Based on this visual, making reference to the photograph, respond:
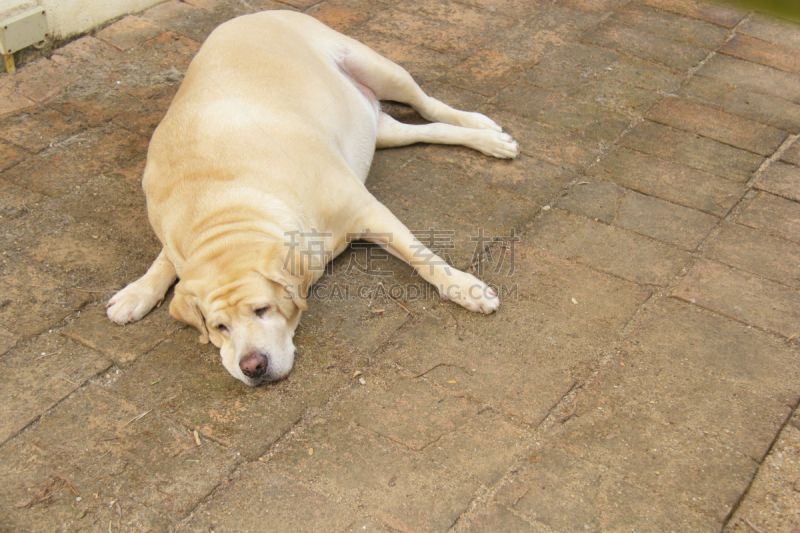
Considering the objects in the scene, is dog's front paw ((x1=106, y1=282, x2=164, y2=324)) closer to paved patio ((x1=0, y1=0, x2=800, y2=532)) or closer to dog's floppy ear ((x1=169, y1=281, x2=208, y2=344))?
paved patio ((x1=0, y1=0, x2=800, y2=532))

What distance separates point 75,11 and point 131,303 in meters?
3.03

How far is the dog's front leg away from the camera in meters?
3.00

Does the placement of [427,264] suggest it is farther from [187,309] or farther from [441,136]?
[441,136]

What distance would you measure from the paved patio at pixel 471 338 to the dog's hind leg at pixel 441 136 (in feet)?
0.25

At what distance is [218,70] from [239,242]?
44.0 inches

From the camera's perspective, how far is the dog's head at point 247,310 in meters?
2.58

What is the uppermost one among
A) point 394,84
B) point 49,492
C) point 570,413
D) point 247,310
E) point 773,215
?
point 394,84

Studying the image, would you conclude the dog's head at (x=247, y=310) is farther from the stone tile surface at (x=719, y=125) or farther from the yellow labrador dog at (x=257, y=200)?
the stone tile surface at (x=719, y=125)

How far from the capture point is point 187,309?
8.95 feet

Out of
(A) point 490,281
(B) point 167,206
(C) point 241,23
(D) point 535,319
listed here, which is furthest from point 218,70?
(D) point 535,319

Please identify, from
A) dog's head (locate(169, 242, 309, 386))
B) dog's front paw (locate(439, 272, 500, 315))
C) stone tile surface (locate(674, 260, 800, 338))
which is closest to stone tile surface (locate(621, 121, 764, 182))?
stone tile surface (locate(674, 260, 800, 338))

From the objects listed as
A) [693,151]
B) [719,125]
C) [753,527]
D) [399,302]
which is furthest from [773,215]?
[399,302]

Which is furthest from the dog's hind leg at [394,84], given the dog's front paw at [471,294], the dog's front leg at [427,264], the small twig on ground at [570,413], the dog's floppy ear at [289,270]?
the small twig on ground at [570,413]

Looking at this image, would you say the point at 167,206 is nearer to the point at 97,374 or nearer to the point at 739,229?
the point at 97,374
